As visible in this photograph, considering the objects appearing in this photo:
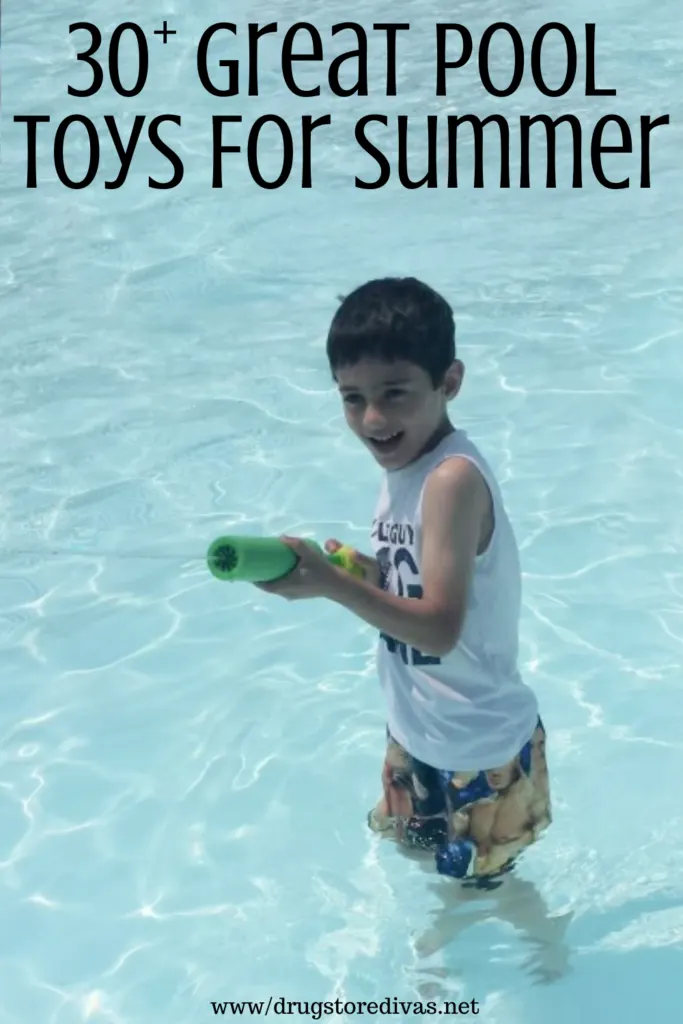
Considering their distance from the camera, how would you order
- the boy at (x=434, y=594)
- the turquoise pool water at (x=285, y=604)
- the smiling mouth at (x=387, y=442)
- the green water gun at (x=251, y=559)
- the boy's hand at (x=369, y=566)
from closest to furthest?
the green water gun at (x=251, y=559) → the boy at (x=434, y=594) → the smiling mouth at (x=387, y=442) → the boy's hand at (x=369, y=566) → the turquoise pool water at (x=285, y=604)

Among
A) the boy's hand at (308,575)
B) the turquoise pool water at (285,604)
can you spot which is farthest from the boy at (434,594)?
the turquoise pool water at (285,604)

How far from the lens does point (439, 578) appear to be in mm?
2326

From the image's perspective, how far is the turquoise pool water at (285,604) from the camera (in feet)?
10.5

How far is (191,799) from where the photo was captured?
12.1ft

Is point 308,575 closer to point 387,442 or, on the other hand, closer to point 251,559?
point 251,559

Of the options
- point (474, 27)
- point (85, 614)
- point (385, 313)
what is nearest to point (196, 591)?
point (85, 614)

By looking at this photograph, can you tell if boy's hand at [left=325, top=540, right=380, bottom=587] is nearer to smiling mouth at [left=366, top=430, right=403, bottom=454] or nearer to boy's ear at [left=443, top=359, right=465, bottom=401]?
smiling mouth at [left=366, top=430, right=403, bottom=454]

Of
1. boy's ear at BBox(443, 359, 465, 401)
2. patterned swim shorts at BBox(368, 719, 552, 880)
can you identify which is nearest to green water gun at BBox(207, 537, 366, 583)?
boy's ear at BBox(443, 359, 465, 401)

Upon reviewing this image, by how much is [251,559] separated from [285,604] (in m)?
2.16

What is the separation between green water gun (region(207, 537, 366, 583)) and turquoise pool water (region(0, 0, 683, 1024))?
1.02m

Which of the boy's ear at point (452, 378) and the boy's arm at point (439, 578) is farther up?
the boy's ear at point (452, 378)

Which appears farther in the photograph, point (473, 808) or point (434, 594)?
point (473, 808)

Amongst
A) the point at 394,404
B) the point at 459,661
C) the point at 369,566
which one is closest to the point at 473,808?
the point at 459,661

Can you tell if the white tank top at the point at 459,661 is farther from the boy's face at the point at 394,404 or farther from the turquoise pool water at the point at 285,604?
the turquoise pool water at the point at 285,604
